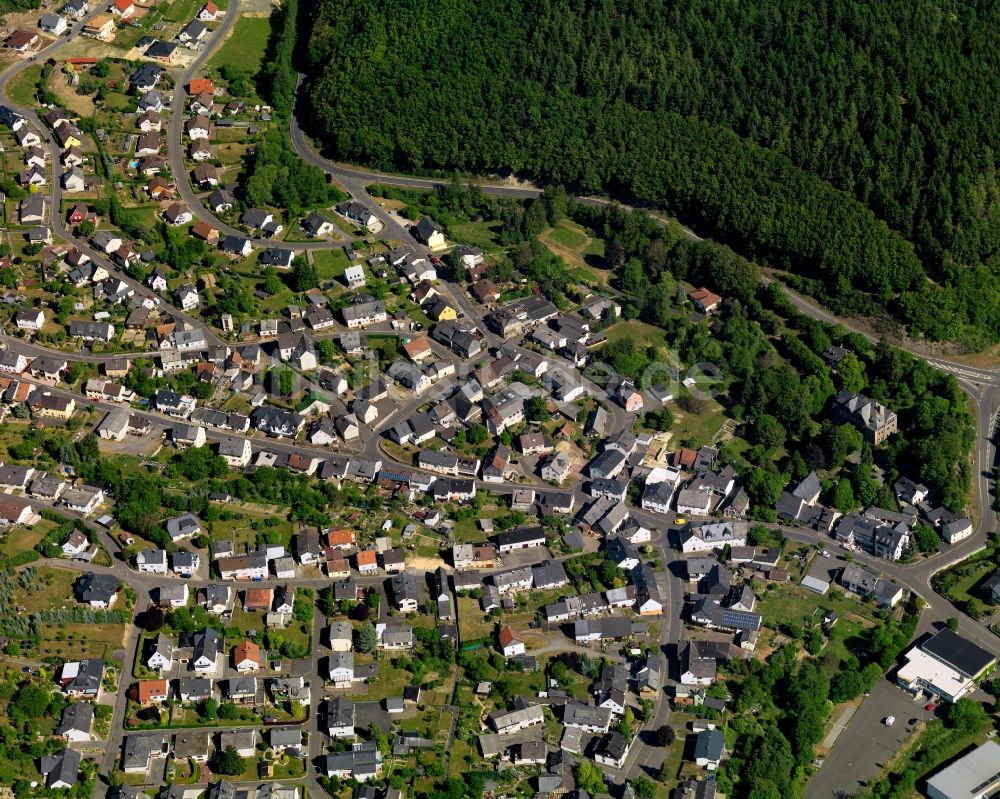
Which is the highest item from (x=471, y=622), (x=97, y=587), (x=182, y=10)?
(x=182, y=10)

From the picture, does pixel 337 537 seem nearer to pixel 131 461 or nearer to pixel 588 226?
pixel 131 461

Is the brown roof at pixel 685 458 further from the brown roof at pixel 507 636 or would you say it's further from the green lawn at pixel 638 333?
the brown roof at pixel 507 636

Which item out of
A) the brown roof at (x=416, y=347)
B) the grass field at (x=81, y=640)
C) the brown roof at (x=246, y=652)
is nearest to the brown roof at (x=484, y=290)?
the brown roof at (x=416, y=347)

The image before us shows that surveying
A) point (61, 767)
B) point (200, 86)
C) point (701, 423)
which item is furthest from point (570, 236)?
point (61, 767)

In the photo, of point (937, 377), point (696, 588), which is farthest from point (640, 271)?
point (696, 588)

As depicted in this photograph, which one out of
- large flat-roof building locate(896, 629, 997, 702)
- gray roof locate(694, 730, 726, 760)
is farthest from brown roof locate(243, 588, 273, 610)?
large flat-roof building locate(896, 629, 997, 702)

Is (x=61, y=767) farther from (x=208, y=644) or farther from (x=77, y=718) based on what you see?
(x=208, y=644)
